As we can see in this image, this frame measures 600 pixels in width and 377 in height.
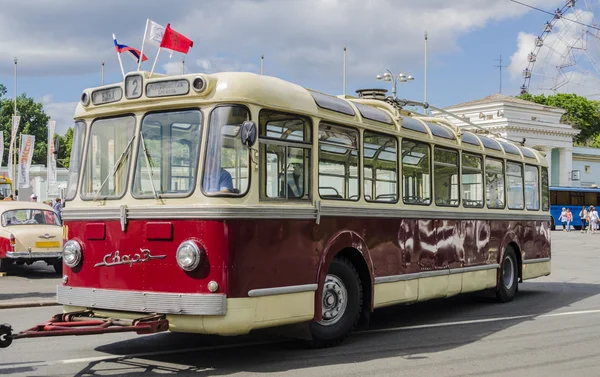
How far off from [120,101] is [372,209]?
3437 millimetres

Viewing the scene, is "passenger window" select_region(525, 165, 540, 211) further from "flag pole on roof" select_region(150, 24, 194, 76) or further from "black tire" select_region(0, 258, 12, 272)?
"black tire" select_region(0, 258, 12, 272)

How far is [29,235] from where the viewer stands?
19.2 metres

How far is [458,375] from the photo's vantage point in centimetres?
805

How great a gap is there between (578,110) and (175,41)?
103 metres

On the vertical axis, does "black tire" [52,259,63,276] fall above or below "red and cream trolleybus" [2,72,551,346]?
below

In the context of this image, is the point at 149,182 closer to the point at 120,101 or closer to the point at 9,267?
the point at 120,101

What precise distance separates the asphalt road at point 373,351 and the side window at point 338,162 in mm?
1767

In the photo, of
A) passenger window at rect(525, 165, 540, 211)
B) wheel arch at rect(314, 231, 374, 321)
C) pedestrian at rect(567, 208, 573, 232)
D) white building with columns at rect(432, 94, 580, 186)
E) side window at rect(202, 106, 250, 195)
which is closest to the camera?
side window at rect(202, 106, 250, 195)

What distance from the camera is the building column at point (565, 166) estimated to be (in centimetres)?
8756

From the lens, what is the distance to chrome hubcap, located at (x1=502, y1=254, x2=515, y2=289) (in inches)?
582

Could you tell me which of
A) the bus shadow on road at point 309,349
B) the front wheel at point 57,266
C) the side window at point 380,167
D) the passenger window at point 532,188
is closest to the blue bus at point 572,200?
the passenger window at point 532,188

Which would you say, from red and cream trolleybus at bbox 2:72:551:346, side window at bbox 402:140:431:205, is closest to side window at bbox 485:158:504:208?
side window at bbox 402:140:431:205

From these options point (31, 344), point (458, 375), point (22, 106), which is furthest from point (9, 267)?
point (22, 106)

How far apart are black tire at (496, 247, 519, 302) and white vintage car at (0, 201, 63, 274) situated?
34.1 feet
